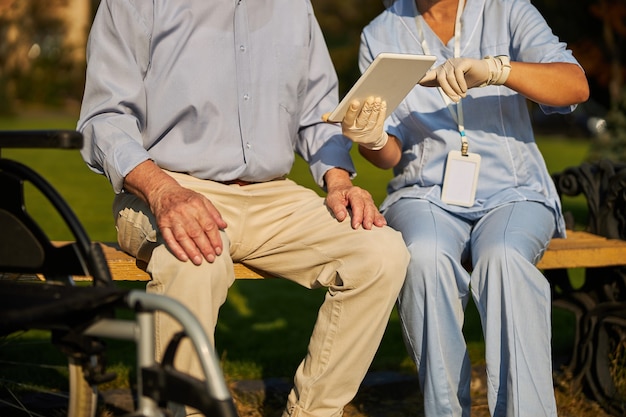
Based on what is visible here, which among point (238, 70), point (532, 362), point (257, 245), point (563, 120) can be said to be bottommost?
point (563, 120)

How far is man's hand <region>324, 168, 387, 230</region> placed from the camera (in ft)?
10.1

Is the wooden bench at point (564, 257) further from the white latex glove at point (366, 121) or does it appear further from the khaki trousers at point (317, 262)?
the white latex glove at point (366, 121)

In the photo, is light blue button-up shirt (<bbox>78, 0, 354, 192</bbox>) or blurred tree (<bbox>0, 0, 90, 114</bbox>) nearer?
light blue button-up shirt (<bbox>78, 0, 354, 192</bbox>)

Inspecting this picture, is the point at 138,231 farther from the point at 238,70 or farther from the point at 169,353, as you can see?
the point at 169,353

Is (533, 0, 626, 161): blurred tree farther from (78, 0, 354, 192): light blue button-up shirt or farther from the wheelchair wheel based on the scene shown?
(78, 0, 354, 192): light blue button-up shirt

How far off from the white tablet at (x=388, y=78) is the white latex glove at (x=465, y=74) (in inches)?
4.9

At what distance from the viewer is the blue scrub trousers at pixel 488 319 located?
2.98m

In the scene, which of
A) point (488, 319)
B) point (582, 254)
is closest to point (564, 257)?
point (582, 254)

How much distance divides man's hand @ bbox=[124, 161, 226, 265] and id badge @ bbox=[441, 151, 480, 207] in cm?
100

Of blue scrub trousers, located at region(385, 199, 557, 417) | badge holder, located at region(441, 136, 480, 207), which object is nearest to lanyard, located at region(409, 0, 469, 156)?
badge holder, located at region(441, 136, 480, 207)

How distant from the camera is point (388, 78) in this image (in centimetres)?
297

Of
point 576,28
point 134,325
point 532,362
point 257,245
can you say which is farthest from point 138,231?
point 576,28

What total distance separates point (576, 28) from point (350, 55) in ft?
27.0

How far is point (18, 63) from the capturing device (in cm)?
3219
